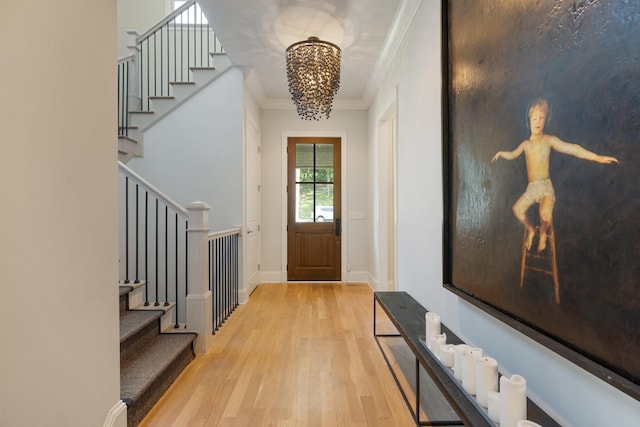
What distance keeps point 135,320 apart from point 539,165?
280cm

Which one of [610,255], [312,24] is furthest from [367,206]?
[610,255]

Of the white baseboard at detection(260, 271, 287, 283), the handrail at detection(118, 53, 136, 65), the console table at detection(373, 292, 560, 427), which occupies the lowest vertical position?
the white baseboard at detection(260, 271, 287, 283)

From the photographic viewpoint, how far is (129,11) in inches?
223

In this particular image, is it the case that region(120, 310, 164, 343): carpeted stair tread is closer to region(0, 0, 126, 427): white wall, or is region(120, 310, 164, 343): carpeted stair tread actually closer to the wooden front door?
region(0, 0, 126, 427): white wall

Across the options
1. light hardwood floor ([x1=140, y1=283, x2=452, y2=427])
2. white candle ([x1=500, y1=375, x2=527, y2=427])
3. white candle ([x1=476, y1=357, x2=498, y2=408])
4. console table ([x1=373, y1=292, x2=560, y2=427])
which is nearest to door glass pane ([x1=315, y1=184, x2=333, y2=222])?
light hardwood floor ([x1=140, y1=283, x2=452, y2=427])

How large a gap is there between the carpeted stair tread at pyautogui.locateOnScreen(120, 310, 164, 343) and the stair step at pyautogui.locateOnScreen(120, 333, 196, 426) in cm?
18

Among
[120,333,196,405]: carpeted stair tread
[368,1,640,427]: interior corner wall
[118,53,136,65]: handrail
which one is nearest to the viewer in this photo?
[368,1,640,427]: interior corner wall

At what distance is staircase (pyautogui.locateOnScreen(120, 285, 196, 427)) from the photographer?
1995 millimetres

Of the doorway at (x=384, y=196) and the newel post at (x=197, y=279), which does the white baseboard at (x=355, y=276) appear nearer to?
the doorway at (x=384, y=196)

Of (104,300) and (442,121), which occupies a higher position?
(442,121)

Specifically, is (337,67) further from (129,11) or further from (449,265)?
(129,11)

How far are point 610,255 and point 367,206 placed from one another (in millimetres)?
4771

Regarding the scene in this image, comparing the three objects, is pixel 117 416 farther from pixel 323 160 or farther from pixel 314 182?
pixel 323 160

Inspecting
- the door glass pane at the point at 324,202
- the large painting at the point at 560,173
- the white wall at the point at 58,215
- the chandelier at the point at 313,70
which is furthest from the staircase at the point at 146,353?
the door glass pane at the point at 324,202
